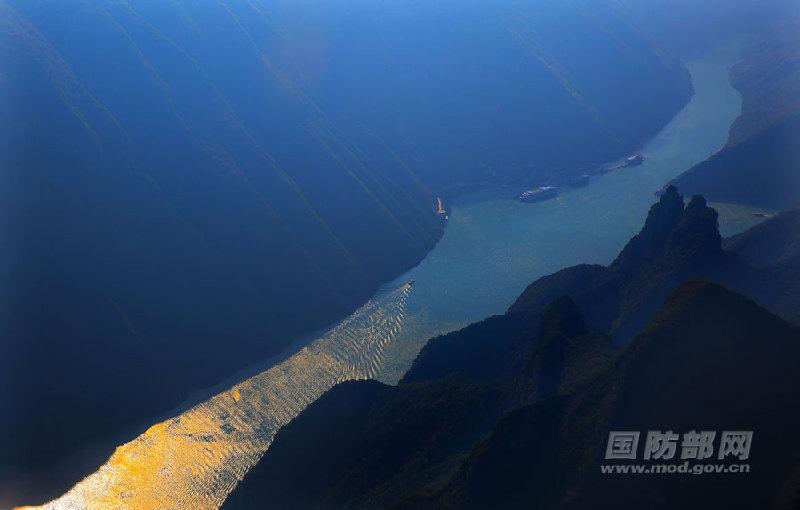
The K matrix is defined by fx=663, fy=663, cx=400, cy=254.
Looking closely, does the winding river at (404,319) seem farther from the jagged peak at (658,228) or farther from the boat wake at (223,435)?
the jagged peak at (658,228)

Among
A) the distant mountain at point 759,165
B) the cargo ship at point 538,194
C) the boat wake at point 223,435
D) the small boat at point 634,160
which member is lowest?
the distant mountain at point 759,165

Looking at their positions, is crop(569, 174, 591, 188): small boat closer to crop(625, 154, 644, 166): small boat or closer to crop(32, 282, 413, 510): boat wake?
crop(625, 154, 644, 166): small boat

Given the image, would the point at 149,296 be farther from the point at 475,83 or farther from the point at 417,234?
the point at 475,83

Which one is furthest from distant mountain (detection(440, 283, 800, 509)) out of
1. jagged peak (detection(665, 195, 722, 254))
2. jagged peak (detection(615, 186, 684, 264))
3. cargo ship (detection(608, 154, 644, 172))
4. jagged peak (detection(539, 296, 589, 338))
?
cargo ship (detection(608, 154, 644, 172))

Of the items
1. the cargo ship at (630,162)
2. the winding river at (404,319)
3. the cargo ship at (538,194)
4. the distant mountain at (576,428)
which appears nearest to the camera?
the distant mountain at (576,428)

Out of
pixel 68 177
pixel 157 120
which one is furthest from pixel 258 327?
pixel 157 120

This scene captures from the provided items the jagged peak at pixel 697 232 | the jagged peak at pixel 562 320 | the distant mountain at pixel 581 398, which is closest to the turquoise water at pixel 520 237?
the distant mountain at pixel 581 398
